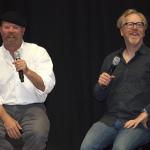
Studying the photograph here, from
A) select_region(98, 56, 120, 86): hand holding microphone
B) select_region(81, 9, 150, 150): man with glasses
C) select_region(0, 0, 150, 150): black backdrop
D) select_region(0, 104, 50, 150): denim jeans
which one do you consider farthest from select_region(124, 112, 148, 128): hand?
select_region(0, 0, 150, 150): black backdrop

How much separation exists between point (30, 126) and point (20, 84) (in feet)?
1.13

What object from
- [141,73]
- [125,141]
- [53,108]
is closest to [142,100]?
[141,73]

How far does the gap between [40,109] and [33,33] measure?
3.63 ft

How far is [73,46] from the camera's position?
11.4 feet

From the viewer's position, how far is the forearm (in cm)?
248

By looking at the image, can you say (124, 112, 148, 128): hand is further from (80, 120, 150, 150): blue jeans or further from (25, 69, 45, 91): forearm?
(25, 69, 45, 91): forearm

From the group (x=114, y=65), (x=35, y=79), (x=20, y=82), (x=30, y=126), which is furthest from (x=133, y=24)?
(x=30, y=126)

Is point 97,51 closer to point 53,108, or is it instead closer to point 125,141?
point 53,108

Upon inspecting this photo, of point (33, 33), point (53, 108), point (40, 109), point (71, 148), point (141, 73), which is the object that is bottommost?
point (71, 148)

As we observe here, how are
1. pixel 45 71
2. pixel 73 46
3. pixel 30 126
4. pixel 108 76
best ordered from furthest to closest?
pixel 73 46
pixel 45 71
pixel 30 126
pixel 108 76

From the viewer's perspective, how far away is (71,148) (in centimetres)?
360

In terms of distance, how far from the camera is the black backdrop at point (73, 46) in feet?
11.2

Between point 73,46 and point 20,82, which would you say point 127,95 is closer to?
point 20,82

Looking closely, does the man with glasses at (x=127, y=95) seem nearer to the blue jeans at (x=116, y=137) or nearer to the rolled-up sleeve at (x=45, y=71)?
the blue jeans at (x=116, y=137)
